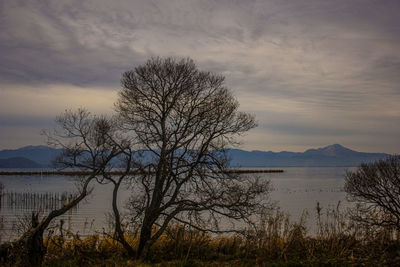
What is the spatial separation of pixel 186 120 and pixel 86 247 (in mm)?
6330

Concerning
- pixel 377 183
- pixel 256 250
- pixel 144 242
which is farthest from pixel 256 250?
pixel 377 183

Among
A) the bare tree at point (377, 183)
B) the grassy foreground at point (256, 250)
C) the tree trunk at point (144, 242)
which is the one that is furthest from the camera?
the bare tree at point (377, 183)

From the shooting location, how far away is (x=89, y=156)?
613 inches

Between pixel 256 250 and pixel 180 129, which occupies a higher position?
pixel 180 129

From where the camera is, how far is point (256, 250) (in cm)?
1390

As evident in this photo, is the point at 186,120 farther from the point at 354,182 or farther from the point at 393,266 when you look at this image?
the point at 354,182

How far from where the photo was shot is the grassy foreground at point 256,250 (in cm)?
1175

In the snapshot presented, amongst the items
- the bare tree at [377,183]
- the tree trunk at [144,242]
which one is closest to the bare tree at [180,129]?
the tree trunk at [144,242]

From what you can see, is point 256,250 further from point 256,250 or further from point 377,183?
point 377,183

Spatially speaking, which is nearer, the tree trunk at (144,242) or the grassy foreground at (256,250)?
the grassy foreground at (256,250)

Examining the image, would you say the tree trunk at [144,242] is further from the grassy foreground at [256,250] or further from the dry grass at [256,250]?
the dry grass at [256,250]

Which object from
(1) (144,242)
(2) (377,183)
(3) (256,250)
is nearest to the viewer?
(3) (256,250)

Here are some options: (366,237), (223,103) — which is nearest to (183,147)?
(223,103)

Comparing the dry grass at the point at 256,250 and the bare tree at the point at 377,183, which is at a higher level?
the bare tree at the point at 377,183
